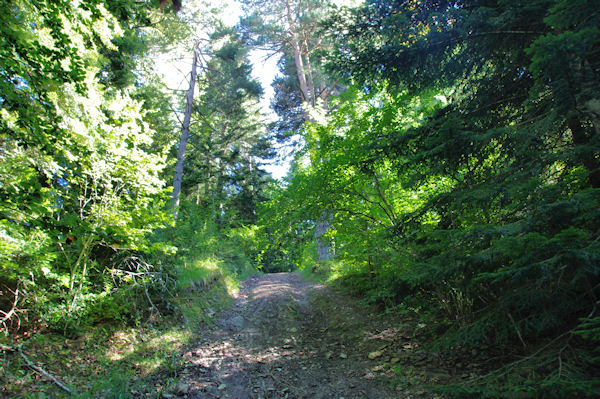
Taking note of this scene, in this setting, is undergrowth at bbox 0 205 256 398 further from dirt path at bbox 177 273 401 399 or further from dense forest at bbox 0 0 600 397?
dirt path at bbox 177 273 401 399

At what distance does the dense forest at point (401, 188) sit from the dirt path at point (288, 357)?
2.75 ft

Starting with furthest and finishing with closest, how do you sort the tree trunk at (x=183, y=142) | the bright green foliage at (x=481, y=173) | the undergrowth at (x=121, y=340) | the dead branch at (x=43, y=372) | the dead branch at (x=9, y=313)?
the tree trunk at (x=183, y=142)
the dead branch at (x=9, y=313)
the undergrowth at (x=121, y=340)
the dead branch at (x=43, y=372)
the bright green foliage at (x=481, y=173)

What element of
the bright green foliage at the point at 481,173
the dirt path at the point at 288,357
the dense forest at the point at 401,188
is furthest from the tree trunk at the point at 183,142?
the bright green foliage at the point at 481,173

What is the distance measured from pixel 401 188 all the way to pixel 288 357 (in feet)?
11.5

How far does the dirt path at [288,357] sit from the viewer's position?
11.1ft

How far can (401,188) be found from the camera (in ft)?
17.5

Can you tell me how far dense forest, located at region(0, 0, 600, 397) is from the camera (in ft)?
7.44

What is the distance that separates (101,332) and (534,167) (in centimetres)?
605

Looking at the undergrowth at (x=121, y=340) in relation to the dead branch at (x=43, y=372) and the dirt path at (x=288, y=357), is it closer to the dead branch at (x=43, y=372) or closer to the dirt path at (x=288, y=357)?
the dead branch at (x=43, y=372)

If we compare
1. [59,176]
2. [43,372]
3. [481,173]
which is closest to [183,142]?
[59,176]

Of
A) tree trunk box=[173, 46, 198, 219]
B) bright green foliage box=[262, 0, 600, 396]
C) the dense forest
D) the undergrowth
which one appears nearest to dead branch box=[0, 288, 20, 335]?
the dense forest

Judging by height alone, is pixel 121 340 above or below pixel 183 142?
below

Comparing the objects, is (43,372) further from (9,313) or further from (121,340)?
(121,340)

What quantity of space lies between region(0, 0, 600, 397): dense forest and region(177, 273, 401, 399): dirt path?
839mm
